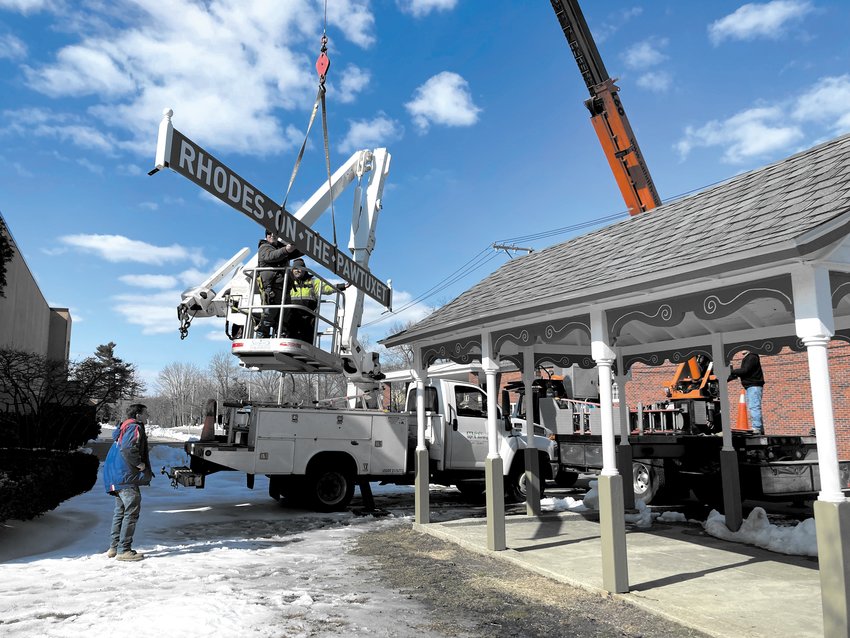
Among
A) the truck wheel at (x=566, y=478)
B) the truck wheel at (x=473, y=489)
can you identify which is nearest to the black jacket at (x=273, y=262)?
the truck wheel at (x=473, y=489)

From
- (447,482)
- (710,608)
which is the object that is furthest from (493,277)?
(710,608)

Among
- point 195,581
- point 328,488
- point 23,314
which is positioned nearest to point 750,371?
point 328,488

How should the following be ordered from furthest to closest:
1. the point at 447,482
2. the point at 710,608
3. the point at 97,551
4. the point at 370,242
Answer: the point at 370,242 < the point at 447,482 < the point at 97,551 < the point at 710,608

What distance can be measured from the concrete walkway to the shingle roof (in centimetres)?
303

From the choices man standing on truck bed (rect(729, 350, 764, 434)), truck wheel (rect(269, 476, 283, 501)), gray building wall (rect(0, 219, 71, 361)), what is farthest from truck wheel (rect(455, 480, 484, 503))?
gray building wall (rect(0, 219, 71, 361))

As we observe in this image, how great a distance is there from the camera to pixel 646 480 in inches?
500

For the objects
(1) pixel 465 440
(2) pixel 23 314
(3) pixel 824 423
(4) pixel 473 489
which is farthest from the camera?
(2) pixel 23 314

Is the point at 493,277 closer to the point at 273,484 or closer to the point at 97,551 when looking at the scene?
the point at 273,484

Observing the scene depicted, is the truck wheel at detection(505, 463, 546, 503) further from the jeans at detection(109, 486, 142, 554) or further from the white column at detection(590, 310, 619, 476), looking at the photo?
the jeans at detection(109, 486, 142, 554)

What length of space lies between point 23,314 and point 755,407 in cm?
2795

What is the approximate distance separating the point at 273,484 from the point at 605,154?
500 inches

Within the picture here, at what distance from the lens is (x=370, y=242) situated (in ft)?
47.3

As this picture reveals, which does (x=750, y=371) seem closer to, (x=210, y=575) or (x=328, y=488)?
(x=328, y=488)

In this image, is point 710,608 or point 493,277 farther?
point 493,277
